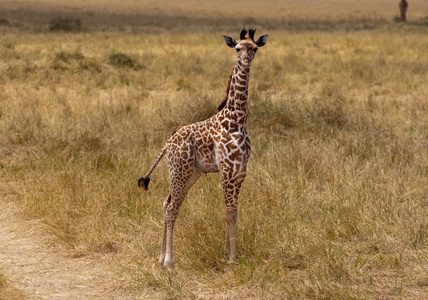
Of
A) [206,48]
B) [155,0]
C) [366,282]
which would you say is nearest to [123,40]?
[206,48]

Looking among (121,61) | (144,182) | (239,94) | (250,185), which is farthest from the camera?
(121,61)

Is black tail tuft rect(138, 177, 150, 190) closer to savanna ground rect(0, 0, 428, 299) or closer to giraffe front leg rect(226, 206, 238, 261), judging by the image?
savanna ground rect(0, 0, 428, 299)

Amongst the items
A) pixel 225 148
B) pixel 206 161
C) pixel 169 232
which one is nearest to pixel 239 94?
pixel 225 148

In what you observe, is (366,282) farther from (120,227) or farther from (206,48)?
(206,48)

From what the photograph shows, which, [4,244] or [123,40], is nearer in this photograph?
[4,244]

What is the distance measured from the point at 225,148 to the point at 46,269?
2019mm

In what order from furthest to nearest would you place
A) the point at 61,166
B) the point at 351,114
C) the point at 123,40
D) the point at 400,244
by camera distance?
1. the point at 123,40
2. the point at 351,114
3. the point at 61,166
4. the point at 400,244

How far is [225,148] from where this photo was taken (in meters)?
4.38

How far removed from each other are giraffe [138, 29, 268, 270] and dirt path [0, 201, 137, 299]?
1.95ft

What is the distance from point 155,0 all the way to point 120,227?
78524 mm

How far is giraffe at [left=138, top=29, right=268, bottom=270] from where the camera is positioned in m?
4.39

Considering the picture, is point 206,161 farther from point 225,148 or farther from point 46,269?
point 46,269

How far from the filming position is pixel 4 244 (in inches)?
214

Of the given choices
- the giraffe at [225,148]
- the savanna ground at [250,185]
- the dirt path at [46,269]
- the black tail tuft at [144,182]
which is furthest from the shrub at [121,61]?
the giraffe at [225,148]
